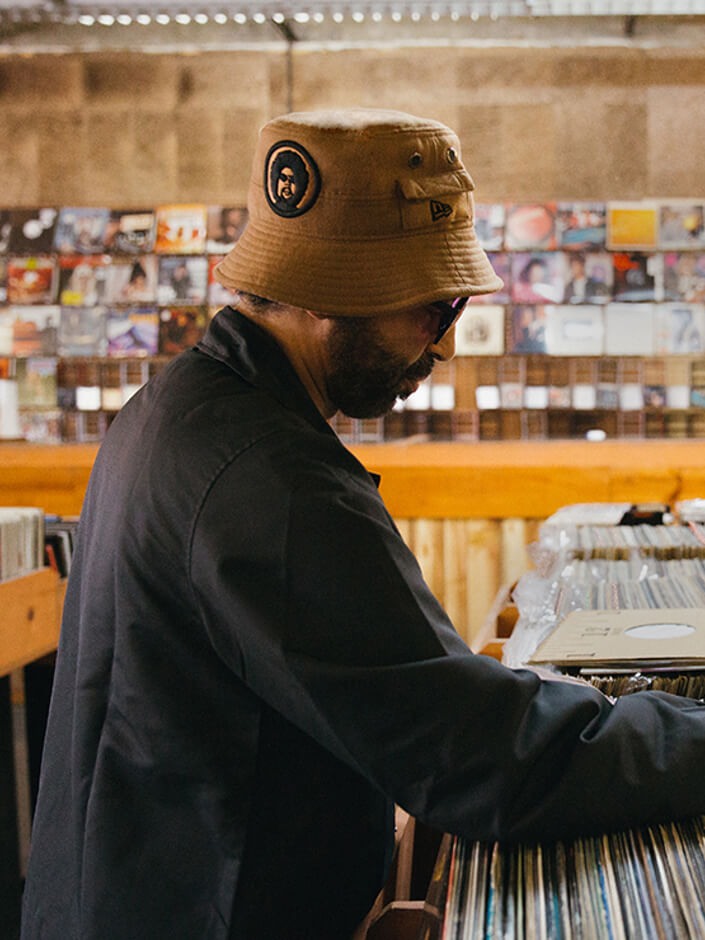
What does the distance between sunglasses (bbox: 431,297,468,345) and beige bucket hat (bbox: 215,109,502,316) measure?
50mm

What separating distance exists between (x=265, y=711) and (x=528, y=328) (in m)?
5.43

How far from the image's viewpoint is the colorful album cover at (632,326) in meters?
5.90

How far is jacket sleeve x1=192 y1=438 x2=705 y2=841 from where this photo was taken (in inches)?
27.6

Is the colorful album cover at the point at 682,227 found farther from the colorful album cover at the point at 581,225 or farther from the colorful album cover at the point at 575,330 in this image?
the colorful album cover at the point at 575,330

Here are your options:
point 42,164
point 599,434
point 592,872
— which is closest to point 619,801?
point 592,872

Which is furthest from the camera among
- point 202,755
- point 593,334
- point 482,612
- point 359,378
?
point 593,334

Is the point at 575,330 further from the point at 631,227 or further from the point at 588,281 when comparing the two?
the point at 631,227

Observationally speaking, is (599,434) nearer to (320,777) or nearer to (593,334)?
(593,334)

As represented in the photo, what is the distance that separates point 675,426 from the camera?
19.7ft

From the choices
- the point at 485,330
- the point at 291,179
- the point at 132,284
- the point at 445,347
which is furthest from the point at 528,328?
the point at 291,179

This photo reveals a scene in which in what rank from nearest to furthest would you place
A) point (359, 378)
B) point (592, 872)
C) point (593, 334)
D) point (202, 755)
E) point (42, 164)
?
point (592, 872)
point (202, 755)
point (359, 378)
point (593, 334)
point (42, 164)

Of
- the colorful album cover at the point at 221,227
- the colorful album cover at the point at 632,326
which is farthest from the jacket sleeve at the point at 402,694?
the colorful album cover at the point at 221,227

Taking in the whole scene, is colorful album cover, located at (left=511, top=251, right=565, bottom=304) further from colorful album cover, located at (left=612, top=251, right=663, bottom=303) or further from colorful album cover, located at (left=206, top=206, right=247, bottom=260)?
colorful album cover, located at (left=206, top=206, right=247, bottom=260)

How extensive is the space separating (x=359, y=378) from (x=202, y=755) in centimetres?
43
